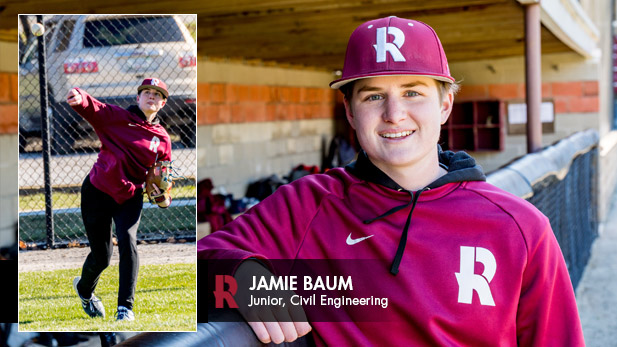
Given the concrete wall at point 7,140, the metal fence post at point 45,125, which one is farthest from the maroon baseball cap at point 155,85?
the concrete wall at point 7,140

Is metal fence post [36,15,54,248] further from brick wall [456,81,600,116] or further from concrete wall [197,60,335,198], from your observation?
brick wall [456,81,600,116]

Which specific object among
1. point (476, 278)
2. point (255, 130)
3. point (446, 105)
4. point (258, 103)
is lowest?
point (476, 278)

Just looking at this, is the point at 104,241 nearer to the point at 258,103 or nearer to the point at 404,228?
the point at 404,228

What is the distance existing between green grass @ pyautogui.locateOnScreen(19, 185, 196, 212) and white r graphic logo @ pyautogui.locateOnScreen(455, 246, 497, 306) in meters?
0.66

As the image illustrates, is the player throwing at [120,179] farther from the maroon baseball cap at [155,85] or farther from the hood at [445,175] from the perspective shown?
the hood at [445,175]

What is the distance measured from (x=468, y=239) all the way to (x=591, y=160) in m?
5.70

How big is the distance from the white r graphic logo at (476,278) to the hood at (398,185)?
0.12 metres

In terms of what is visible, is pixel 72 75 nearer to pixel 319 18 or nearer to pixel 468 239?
pixel 468 239

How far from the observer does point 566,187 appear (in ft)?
14.2

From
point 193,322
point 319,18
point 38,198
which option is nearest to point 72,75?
point 38,198

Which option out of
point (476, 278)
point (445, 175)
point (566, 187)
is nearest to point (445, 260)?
point (476, 278)

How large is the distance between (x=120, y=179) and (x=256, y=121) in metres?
6.51

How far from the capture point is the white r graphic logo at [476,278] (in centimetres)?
134

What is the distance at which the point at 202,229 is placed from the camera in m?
5.30
